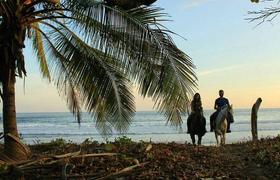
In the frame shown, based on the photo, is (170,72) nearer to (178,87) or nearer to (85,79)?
(178,87)

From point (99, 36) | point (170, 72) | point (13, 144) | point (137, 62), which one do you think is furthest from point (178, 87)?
point (13, 144)

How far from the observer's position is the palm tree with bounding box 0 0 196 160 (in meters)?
9.37

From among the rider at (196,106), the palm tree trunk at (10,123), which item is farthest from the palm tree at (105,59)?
the rider at (196,106)

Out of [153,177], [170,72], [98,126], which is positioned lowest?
[153,177]

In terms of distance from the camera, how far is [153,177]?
8.80 m

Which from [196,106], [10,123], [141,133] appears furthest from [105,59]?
[141,133]

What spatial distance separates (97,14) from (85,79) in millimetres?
1688

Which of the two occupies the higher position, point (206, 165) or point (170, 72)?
point (170, 72)

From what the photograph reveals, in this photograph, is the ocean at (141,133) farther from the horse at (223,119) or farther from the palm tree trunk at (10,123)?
the palm tree trunk at (10,123)

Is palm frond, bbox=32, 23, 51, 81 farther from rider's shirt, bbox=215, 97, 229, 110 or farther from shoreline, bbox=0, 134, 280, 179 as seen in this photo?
rider's shirt, bbox=215, 97, 229, 110

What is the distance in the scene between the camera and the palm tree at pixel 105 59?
9367 millimetres

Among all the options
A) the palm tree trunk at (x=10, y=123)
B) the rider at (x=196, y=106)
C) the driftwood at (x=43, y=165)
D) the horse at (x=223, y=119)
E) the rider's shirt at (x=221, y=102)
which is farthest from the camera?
the rider's shirt at (x=221, y=102)

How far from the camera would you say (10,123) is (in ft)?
34.2

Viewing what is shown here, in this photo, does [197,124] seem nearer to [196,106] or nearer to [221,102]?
[196,106]
